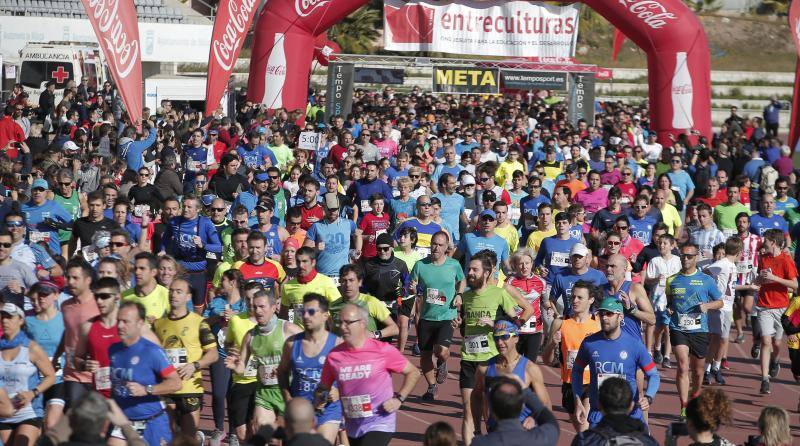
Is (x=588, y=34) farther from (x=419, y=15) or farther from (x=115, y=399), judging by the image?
(x=115, y=399)

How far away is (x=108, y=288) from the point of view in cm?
851

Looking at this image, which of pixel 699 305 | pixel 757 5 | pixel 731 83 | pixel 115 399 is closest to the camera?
pixel 115 399

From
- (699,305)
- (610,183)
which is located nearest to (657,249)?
(699,305)

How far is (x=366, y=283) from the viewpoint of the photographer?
12.5 meters

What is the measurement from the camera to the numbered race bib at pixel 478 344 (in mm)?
10258

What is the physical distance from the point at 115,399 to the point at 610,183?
1117 centimetres

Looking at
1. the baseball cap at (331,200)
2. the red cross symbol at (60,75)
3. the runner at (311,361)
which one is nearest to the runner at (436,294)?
the baseball cap at (331,200)

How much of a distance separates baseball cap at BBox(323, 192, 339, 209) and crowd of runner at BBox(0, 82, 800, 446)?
5 cm

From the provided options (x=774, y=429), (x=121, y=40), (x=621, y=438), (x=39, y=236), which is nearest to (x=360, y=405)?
(x=621, y=438)

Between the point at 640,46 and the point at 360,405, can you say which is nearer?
the point at 360,405

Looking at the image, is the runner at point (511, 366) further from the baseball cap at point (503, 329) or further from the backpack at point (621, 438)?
the backpack at point (621, 438)

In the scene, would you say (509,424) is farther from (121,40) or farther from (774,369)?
(121,40)

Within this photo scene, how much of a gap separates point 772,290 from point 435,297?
3.58 metres

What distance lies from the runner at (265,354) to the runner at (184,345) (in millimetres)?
222
